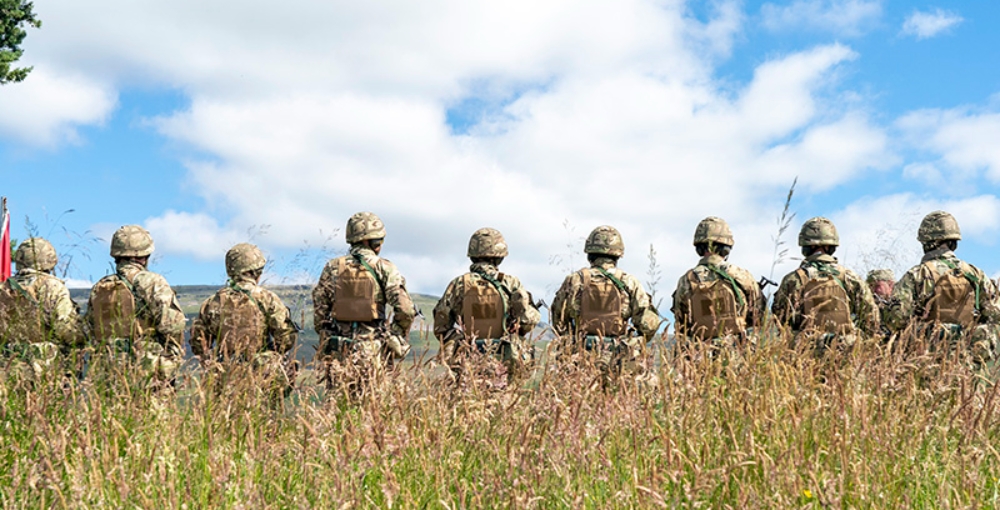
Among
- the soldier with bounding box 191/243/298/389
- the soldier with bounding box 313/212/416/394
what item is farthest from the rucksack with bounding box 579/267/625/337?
the soldier with bounding box 191/243/298/389

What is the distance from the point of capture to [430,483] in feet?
11.4

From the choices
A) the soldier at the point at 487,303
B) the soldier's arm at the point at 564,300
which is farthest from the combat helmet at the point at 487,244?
the soldier's arm at the point at 564,300

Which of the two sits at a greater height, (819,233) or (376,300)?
(819,233)

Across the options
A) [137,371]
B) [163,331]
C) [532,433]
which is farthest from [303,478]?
[163,331]

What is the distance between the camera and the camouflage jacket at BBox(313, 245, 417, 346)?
29.2 ft

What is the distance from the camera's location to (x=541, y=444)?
126 inches

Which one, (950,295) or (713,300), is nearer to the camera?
→ (713,300)

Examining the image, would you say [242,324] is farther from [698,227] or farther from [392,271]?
[698,227]

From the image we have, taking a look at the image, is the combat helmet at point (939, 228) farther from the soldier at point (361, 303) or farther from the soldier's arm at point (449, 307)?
the soldier at point (361, 303)

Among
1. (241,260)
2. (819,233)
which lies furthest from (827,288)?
(241,260)

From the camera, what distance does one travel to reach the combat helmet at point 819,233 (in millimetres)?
9820

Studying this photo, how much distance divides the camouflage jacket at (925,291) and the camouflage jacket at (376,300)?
212 inches

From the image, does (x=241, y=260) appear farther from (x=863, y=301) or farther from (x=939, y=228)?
(x=939, y=228)

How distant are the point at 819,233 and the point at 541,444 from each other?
24.7 feet
